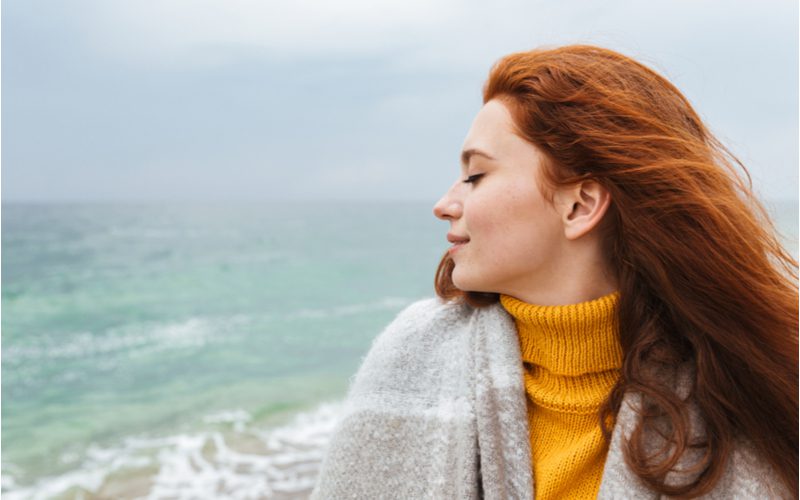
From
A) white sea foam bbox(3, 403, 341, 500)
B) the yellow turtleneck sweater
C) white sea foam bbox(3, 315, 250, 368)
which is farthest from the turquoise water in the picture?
the yellow turtleneck sweater

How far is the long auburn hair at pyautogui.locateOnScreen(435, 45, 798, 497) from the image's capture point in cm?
156

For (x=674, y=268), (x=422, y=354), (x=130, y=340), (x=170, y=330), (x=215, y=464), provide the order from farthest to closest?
(x=170, y=330) → (x=130, y=340) → (x=215, y=464) → (x=422, y=354) → (x=674, y=268)

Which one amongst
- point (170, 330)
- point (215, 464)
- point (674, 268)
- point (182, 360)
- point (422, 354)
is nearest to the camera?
point (674, 268)

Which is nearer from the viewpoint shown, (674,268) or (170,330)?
(674,268)

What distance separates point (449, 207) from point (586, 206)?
34 cm

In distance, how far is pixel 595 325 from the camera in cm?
167

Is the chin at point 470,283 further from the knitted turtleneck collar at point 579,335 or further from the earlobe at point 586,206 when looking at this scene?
the earlobe at point 586,206

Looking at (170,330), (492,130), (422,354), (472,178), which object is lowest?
(170,330)

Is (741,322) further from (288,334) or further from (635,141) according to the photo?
(288,334)

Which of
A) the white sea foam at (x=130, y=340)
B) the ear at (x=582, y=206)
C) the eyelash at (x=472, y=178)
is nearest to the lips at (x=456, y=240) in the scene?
the eyelash at (x=472, y=178)

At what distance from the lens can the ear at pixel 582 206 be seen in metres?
1.65

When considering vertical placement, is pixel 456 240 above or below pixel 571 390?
above

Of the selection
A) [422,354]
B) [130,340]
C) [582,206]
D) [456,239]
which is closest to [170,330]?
[130,340]

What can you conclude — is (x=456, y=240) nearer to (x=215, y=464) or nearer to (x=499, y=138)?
(x=499, y=138)
